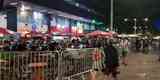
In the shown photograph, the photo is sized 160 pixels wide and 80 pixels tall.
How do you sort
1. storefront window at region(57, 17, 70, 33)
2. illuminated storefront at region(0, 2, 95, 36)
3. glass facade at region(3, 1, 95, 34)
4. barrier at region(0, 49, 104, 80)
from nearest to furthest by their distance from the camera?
barrier at region(0, 49, 104, 80) < glass facade at region(3, 1, 95, 34) < illuminated storefront at region(0, 2, 95, 36) < storefront window at region(57, 17, 70, 33)

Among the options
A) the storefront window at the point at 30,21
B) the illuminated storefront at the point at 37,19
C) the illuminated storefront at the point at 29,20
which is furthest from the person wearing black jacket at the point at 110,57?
the illuminated storefront at the point at 29,20

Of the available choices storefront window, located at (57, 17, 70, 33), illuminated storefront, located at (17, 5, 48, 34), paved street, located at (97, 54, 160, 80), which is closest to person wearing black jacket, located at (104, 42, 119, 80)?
paved street, located at (97, 54, 160, 80)

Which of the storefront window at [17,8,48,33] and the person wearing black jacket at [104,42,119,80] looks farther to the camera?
the storefront window at [17,8,48,33]

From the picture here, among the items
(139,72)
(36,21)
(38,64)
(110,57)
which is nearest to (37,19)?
(36,21)

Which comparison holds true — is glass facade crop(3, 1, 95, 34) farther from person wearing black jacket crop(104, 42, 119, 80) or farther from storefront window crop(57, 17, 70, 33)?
person wearing black jacket crop(104, 42, 119, 80)

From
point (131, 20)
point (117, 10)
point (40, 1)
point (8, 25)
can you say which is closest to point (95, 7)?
point (117, 10)

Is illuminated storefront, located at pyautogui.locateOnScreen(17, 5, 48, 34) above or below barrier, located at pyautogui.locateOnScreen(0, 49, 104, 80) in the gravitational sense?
above

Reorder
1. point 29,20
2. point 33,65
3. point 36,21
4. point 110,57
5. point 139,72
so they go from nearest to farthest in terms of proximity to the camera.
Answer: point 33,65 → point 110,57 → point 139,72 → point 29,20 → point 36,21

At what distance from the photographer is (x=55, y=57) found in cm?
1203

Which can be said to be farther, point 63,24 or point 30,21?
point 63,24

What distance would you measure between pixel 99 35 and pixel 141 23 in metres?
82.6

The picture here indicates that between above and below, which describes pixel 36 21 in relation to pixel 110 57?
above

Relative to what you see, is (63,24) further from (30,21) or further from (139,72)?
(139,72)

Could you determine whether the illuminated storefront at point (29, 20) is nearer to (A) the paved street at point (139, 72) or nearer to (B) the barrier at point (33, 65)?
(A) the paved street at point (139, 72)
